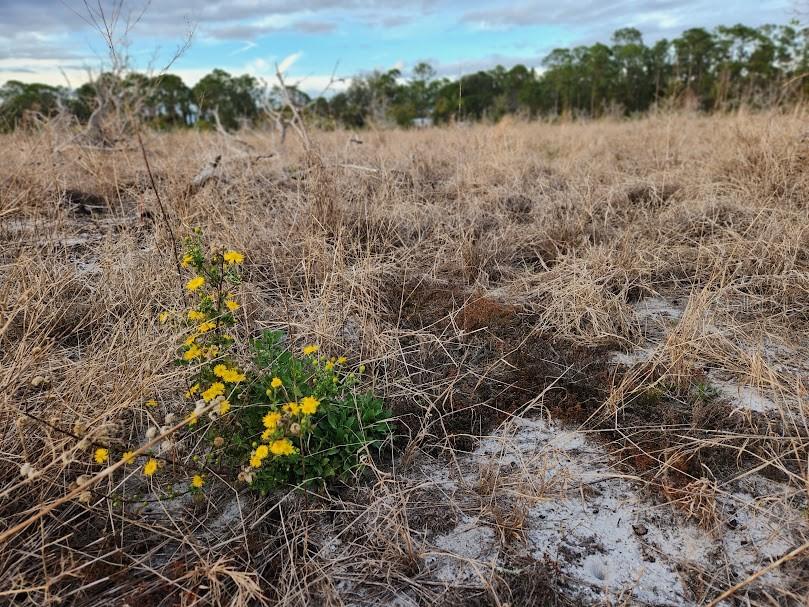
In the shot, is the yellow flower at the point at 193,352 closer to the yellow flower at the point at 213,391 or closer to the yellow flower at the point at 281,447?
the yellow flower at the point at 213,391

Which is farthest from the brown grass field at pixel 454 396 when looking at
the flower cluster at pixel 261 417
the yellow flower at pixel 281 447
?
the yellow flower at pixel 281 447

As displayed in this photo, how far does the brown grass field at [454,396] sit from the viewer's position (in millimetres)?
1528

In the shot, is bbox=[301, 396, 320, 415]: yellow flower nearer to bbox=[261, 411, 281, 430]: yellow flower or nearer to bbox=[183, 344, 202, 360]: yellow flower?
bbox=[261, 411, 281, 430]: yellow flower

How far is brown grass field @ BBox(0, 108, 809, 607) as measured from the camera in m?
1.53

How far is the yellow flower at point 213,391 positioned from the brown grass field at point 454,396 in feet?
1.07

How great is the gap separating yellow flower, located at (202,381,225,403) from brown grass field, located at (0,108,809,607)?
0.32 metres

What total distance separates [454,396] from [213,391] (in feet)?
3.32

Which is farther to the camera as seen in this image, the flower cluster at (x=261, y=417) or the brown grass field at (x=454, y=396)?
the flower cluster at (x=261, y=417)

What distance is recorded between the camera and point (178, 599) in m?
1.46

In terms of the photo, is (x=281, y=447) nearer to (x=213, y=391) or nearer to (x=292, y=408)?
(x=292, y=408)

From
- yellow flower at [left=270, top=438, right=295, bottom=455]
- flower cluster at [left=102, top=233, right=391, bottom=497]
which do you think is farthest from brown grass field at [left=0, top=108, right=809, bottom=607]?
yellow flower at [left=270, top=438, right=295, bottom=455]

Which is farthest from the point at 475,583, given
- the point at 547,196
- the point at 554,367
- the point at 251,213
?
the point at 547,196

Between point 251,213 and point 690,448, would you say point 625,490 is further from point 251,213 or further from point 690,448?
point 251,213

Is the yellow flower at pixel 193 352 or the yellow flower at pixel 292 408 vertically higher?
the yellow flower at pixel 193 352
